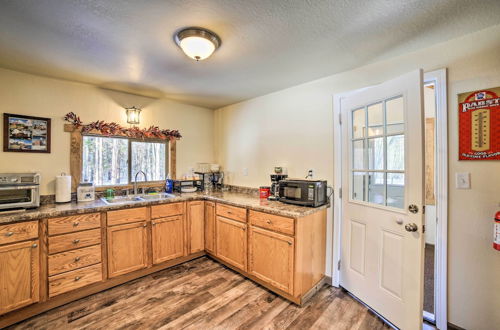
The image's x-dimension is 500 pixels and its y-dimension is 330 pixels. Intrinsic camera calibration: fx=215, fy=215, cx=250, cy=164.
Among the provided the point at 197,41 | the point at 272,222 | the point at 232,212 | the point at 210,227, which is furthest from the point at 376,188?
the point at 210,227

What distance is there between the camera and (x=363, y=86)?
218cm

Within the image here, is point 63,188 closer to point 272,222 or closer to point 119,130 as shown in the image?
point 119,130

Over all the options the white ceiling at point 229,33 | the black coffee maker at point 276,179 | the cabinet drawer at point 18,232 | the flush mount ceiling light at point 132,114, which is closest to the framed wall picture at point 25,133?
the white ceiling at point 229,33

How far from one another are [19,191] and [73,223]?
545mm

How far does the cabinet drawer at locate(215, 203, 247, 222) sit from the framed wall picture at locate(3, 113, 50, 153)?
2.08 m

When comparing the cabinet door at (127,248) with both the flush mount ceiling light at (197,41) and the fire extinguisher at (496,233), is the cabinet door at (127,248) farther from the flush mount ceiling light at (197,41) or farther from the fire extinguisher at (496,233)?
the fire extinguisher at (496,233)

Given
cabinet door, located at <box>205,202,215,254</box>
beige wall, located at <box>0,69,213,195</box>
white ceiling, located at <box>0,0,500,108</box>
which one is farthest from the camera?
cabinet door, located at <box>205,202,215,254</box>

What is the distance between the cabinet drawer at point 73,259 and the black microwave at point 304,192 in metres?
2.02

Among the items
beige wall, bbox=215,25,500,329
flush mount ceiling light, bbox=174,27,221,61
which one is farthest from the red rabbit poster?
flush mount ceiling light, bbox=174,27,221,61

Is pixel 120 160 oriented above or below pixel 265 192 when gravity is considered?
above

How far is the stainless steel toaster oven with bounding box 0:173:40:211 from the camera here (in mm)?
1910

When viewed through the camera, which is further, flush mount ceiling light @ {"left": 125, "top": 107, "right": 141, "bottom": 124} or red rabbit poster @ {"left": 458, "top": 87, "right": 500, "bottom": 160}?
flush mount ceiling light @ {"left": 125, "top": 107, "right": 141, "bottom": 124}

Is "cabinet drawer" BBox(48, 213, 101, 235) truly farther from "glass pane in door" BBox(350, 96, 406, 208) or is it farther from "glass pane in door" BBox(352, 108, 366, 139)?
"glass pane in door" BBox(352, 108, 366, 139)

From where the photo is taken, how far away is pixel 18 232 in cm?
183
